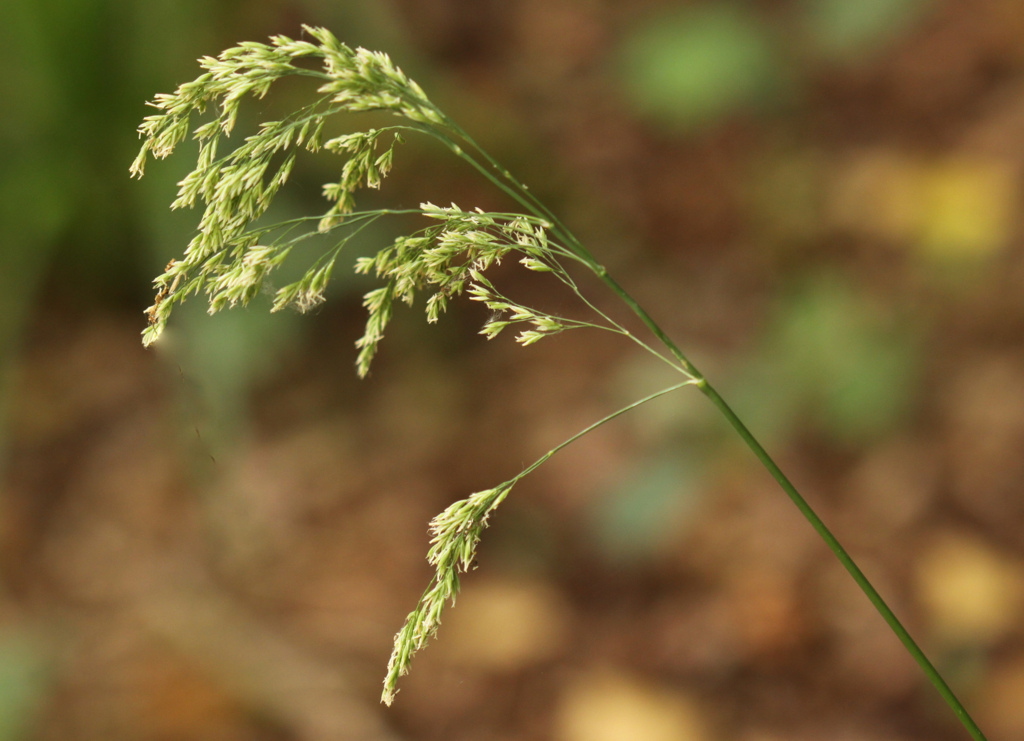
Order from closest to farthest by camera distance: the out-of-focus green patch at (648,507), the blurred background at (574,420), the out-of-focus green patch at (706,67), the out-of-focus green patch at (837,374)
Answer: the blurred background at (574,420) → the out-of-focus green patch at (648,507) → the out-of-focus green patch at (837,374) → the out-of-focus green patch at (706,67)

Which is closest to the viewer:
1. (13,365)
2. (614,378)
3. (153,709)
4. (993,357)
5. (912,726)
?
(912,726)

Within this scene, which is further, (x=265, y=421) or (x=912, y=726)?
(x=265, y=421)

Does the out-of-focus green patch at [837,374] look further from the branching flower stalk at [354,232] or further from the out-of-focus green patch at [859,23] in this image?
the branching flower stalk at [354,232]

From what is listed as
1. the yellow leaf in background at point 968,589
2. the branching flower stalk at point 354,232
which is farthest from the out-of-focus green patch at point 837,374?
the branching flower stalk at point 354,232

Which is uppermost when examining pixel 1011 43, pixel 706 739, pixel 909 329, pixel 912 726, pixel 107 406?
pixel 1011 43

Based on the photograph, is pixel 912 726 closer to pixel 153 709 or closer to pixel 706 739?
pixel 706 739

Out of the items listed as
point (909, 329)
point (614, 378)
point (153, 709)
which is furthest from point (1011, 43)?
point (153, 709)

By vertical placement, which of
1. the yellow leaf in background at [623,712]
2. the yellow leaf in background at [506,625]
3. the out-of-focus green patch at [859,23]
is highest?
the out-of-focus green patch at [859,23]

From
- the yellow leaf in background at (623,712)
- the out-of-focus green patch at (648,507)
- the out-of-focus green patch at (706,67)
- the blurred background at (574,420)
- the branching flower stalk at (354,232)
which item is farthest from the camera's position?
the out-of-focus green patch at (706,67)

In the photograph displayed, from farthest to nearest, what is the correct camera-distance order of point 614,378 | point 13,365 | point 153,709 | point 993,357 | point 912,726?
point 13,365 → point 614,378 → point 993,357 → point 153,709 → point 912,726
